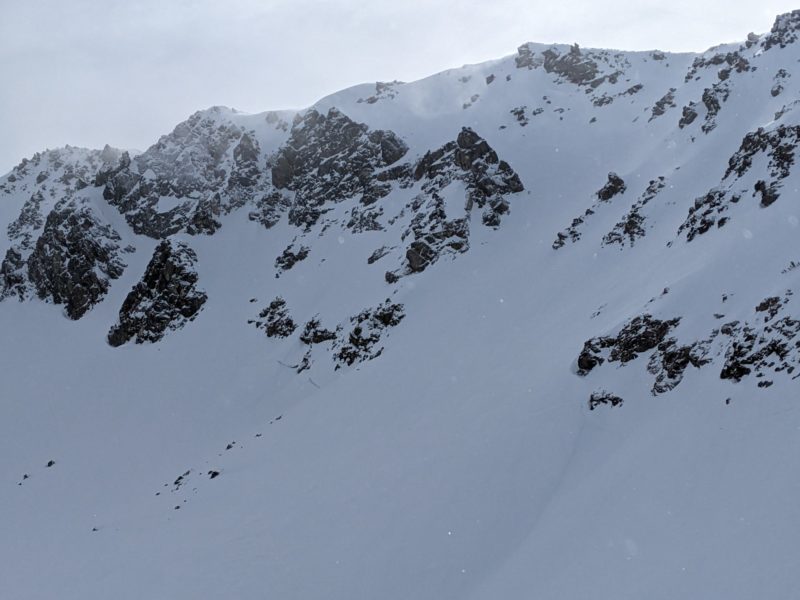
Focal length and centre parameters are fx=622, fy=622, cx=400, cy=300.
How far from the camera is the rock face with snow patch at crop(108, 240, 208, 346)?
6506 cm

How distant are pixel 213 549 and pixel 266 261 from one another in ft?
143

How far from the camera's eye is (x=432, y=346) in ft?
139

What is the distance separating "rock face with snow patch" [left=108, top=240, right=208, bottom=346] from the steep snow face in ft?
0.94

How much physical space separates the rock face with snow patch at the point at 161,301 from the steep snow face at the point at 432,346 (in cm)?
29

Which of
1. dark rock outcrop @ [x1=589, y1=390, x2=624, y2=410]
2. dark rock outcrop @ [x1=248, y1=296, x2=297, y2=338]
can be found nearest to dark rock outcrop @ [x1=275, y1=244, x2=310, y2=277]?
dark rock outcrop @ [x1=248, y1=296, x2=297, y2=338]

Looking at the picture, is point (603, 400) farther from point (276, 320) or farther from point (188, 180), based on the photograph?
point (188, 180)

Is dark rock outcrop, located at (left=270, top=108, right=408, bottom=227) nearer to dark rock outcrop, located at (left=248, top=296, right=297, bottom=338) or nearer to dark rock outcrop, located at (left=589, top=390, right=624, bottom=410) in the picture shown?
dark rock outcrop, located at (left=248, top=296, right=297, bottom=338)

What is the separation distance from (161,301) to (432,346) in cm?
3674

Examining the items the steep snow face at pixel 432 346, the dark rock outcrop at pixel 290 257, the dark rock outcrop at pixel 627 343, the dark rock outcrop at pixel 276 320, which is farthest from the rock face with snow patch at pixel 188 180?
the dark rock outcrop at pixel 627 343

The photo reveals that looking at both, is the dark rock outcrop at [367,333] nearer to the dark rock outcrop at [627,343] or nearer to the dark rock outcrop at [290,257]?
the dark rock outcrop at [290,257]

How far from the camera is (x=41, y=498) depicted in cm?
4775

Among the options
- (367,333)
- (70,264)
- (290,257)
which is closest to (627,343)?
(367,333)

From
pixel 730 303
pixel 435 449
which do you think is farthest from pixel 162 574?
pixel 730 303

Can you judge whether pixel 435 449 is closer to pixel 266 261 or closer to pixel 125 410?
pixel 125 410
